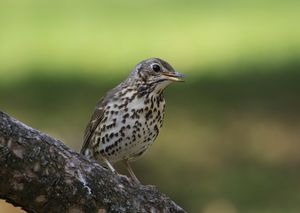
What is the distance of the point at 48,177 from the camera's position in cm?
722

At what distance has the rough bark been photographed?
23.2 feet

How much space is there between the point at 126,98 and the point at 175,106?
8183 millimetres

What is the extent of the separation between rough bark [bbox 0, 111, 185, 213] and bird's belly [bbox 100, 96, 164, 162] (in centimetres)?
213

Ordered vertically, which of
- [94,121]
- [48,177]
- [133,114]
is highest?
[48,177]

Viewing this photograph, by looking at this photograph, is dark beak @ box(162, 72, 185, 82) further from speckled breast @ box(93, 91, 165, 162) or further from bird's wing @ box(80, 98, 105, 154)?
bird's wing @ box(80, 98, 105, 154)

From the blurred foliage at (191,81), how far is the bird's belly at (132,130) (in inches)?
109

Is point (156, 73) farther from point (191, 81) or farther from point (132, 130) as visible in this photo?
point (191, 81)

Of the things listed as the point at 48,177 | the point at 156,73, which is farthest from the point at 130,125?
the point at 48,177

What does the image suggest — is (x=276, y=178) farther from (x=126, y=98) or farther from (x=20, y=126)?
(x=20, y=126)

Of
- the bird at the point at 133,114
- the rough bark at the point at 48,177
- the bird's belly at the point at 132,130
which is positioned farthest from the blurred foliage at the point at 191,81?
the rough bark at the point at 48,177

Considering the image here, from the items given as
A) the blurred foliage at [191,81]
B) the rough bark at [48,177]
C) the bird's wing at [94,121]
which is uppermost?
the rough bark at [48,177]

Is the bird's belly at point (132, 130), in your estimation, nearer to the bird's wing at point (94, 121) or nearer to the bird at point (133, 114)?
the bird at point (133, 114)

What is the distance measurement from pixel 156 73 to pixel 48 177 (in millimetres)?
2994

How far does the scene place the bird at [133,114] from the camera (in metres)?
9.88
